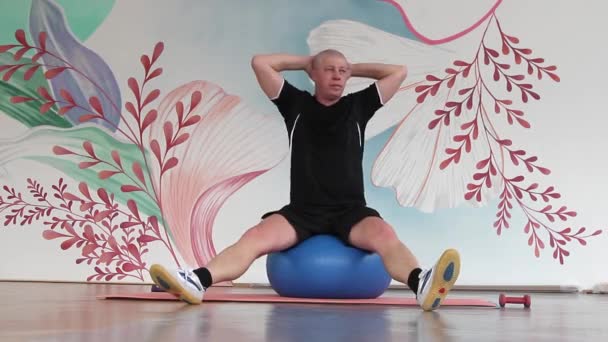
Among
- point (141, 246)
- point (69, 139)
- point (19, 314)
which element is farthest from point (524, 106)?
point (19, 314)

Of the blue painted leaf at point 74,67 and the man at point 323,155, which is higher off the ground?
the blue painted leaf at point 74,67

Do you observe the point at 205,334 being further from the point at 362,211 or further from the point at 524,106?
the point at 524,106

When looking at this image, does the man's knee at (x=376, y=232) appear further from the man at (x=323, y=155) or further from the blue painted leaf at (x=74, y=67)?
the blue painted leaf at (x=74, y=67)

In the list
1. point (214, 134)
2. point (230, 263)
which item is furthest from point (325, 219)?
point (214, 134)

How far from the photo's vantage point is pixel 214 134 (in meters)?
4.39

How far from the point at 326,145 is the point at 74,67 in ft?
7.74

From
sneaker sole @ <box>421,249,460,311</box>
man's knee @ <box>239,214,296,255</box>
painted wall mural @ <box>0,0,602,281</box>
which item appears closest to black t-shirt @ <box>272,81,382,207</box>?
man's knee @ <box>239,214,296,255</box>

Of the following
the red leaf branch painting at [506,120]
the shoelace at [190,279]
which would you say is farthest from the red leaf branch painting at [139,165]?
the shoelace at [190,279]

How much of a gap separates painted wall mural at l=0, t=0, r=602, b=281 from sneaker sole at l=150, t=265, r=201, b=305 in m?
Result: 2.12

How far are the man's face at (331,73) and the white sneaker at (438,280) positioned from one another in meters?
0.83

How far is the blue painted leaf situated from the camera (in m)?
4.44

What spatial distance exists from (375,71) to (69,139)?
7.73ft

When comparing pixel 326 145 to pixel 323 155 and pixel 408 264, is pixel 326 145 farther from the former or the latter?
pixel 408 264

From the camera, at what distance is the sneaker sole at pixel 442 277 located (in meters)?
1.86
